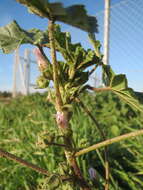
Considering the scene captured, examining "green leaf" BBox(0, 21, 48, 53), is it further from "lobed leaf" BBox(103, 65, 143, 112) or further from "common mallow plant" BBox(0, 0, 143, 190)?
"lobed leaf" BBox(103, 65, 143, 112)

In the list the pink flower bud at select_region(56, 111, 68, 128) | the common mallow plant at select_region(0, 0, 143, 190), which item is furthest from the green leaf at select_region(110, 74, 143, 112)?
the pink flower bud at select_region(56, 111, 68, 128)

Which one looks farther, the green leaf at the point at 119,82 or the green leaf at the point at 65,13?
the green leaf at the point at 119,82

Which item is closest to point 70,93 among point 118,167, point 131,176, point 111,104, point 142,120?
point 131,176

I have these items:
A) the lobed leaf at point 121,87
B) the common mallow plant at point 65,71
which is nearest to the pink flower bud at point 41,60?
the common mallow plant at point 65,71

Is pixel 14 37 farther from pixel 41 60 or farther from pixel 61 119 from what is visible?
pixel 61 119

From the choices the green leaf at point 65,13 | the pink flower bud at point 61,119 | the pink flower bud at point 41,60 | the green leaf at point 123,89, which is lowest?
the pink flower bud at point 61,119

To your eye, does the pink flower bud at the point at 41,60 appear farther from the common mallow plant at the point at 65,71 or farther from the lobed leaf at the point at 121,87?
the lobed leaf at the point at 121,87

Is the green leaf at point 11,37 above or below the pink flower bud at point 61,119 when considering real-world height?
above
